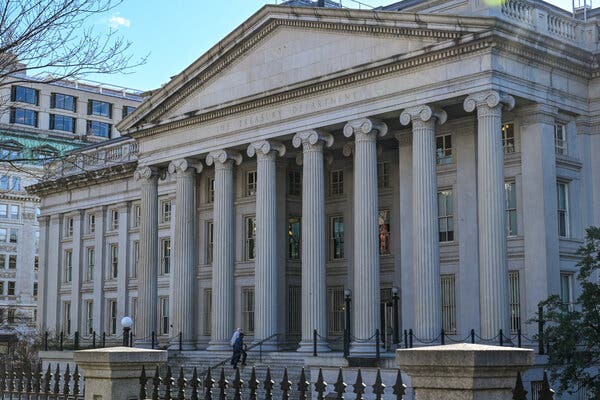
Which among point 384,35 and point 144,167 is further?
point 144,167

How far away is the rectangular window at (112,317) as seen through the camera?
61.5 metres

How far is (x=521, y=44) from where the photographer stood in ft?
114

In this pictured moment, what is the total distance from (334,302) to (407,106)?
40.3 ft

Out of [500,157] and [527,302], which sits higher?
[500,157]

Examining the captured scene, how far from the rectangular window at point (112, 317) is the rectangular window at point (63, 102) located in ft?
158

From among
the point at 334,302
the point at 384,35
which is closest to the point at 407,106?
the point at 384,35

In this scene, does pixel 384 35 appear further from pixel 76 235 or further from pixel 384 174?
pixel 76 235

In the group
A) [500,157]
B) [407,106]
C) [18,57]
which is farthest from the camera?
[407,106]

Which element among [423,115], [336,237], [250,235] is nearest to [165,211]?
[250,235]

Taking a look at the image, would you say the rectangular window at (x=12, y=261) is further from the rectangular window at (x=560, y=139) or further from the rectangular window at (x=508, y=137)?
the rectangular window at (x=560, y=139)

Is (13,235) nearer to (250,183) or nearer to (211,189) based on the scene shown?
(211,189)

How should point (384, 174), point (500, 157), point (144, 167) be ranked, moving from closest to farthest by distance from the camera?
point (500, 157) → point (384, 174) → point (144, 167)

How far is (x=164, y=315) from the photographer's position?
57156mm

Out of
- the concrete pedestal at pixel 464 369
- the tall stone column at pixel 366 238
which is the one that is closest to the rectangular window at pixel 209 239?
the tall stone column at pixel 366 238
